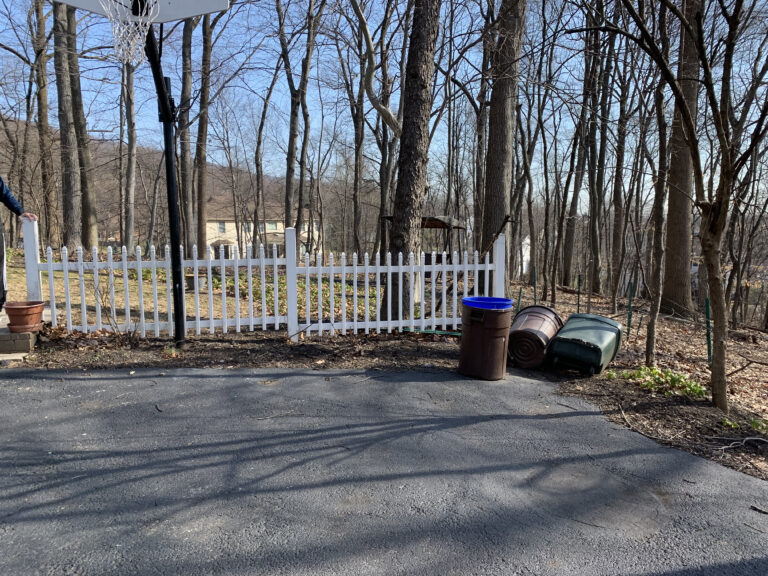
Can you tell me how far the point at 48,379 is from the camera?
4.57m

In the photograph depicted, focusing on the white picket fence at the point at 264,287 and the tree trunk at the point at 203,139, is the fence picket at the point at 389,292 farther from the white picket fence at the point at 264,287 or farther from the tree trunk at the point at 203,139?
the tree trunk at the point at 203,139

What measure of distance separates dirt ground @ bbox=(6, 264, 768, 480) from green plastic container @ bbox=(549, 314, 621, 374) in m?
0.17

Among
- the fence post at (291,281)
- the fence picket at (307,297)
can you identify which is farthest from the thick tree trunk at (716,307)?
the fence post at (291,281)

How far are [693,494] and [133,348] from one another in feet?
18.3

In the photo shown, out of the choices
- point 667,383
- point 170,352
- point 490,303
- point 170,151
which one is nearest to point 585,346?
point 667,383

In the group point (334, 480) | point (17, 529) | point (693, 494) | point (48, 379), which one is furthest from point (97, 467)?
point (693, 494)

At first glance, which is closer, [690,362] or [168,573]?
[168,573]

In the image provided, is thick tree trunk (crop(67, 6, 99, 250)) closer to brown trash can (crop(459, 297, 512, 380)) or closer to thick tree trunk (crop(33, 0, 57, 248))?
thick tree trunk (crop(33, 0, 57, 248))

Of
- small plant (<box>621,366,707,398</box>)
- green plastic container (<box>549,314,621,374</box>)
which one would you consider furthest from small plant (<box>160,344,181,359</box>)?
small plant (<box>621,366,707,398</box>)

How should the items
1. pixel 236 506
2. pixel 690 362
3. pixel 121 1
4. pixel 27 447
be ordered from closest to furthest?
pixel 236 506
pixel 27 447
pixel 121 1
pixel 690 362

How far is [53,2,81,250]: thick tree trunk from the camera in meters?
13.7

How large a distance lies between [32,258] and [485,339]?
5.14 metres

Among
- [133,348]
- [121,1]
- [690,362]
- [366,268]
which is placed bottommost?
[690,362]

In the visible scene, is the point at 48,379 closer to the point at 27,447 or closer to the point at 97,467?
the point at 27,447
